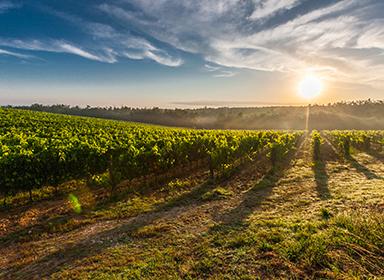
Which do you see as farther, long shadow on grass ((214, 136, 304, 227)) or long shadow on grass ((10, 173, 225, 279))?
long shadow on grass ((214, 136, 304, 227))

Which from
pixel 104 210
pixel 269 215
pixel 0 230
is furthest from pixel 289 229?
pixel 0 230

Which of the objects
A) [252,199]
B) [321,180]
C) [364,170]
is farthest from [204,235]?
[364,170]

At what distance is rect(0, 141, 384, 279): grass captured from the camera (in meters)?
3.85

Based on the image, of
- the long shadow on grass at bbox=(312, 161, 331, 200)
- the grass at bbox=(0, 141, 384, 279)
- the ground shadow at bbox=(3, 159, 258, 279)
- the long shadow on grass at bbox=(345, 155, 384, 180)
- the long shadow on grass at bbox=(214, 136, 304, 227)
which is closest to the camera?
the grass at bbox=(0, 141, 384, 279)

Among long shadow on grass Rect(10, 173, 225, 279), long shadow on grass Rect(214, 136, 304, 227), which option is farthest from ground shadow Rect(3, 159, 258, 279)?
long shadow on grass Rect(214, 136, 304, 227)

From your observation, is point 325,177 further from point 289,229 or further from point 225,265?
point 225,265

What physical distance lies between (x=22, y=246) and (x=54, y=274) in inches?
74.7

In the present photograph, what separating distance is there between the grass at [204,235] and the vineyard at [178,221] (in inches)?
1.2

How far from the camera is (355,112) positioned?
95.8 metres

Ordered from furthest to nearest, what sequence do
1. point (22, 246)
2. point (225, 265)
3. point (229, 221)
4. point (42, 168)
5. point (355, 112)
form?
point (355, 112) → point (42, 168) → point (229, 221) → point (22, 246) → point (225, 265)

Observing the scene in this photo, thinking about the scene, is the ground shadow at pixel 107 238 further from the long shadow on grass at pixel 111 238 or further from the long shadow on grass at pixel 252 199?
the long shadow on grass at pixel 252 199

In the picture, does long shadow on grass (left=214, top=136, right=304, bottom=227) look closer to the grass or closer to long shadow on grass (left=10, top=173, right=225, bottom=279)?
the grass

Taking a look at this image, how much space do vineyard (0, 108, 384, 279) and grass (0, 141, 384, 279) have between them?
0.03m

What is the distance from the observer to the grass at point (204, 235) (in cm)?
385
